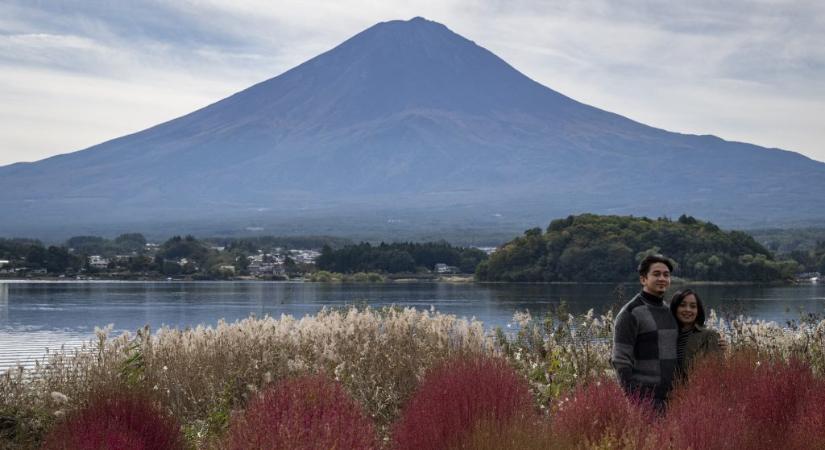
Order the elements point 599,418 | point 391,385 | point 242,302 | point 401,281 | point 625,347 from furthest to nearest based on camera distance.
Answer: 1. point 401,281
2. point 242,302
3. point 391,385
4. point 625,347
5. point 599,418

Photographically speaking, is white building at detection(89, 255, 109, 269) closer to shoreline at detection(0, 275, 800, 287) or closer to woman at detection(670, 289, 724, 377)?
shoreline at detection(0, 275, 800, 287)

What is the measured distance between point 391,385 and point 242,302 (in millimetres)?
52801

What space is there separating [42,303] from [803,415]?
191 feet

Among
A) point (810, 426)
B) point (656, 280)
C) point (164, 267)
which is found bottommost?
point (810, 426)

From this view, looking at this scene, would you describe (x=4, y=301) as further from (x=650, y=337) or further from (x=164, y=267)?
(x=650, y=337)

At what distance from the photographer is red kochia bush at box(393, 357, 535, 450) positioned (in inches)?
289

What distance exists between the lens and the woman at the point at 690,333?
9.63 meters

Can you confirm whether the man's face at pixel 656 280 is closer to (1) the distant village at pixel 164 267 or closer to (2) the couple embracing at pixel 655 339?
(2) the couple embracing at pixel 655 339

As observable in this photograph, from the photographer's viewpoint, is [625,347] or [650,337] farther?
[650,337]

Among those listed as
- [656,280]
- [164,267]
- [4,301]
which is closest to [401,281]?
[164,267]

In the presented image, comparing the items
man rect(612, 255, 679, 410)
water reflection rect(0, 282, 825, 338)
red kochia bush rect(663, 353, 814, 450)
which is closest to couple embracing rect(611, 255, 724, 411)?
man rect(612, 255, 679, 410)

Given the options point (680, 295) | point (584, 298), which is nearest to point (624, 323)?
point (680, 295)

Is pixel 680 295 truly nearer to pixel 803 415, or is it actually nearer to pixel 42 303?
pixel 803 415

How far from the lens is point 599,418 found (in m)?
7.75
